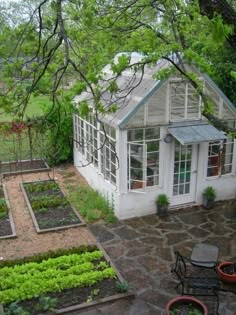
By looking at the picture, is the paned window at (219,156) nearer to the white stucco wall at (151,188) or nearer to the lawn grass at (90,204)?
the white stucco wall at (151,188)

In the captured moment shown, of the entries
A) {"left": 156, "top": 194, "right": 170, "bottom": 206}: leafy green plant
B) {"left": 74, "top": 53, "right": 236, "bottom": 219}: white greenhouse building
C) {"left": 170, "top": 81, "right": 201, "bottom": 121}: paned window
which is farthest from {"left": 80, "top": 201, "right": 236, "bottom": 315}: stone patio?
{"left": 170, "top": 81, "right": 201, "bottom": 121}: paned window

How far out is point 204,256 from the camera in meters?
7.27

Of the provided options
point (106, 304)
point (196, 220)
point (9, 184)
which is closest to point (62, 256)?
point (106, 304)

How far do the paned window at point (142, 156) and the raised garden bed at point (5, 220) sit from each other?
3337 millimetres

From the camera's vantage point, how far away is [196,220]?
33.1 ft

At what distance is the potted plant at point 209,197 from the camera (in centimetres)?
1069

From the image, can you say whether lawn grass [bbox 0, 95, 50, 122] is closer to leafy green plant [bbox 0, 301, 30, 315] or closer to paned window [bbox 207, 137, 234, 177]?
leafy green plant [bbox 0, 301, 30, 315]

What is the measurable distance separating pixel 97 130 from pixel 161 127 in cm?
223

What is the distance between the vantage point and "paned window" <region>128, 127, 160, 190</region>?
31.7 ft

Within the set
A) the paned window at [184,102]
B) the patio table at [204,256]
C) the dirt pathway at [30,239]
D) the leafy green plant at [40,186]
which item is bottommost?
the dirt pathway at [30,239]

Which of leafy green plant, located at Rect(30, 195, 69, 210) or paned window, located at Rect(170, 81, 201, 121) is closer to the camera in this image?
paned window, located at Rect(170, 81, 201, 121)

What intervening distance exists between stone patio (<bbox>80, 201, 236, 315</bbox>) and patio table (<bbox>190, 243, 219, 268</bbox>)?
64 cm

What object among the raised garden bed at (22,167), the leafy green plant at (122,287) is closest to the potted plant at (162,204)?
the leafy green plant at (122,287)

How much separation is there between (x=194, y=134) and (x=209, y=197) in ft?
6.84
